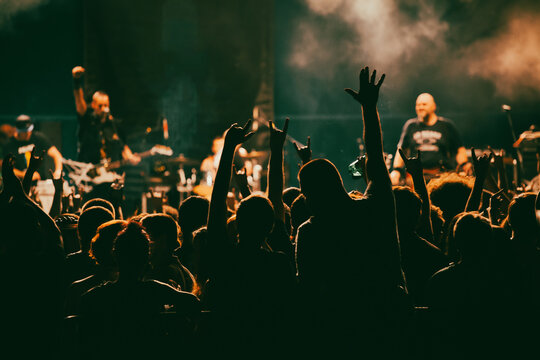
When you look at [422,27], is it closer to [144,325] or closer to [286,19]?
[286,19]

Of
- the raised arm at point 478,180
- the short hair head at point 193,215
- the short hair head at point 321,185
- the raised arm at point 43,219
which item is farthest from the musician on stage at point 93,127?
the short hair head at point 321,185

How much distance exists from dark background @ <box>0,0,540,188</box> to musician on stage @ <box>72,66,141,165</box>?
9.15ft

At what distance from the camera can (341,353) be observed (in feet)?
7.44

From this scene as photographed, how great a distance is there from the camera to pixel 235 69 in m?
12.5

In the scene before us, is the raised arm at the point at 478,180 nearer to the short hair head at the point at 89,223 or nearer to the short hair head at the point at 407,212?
the short hair head at the point at 407,212

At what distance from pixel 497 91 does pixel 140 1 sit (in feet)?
27.0

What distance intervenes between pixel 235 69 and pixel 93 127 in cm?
444

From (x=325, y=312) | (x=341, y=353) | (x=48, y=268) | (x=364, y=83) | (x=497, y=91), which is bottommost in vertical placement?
(x=341, y=353)

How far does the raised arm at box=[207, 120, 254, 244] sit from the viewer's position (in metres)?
2.42

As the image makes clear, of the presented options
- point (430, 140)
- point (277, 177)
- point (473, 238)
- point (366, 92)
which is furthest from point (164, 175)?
point (473, 238)

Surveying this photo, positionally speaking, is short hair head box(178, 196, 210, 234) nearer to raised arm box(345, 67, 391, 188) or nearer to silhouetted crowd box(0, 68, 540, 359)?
silhouetted crowd box(0, 68, 540, 359)

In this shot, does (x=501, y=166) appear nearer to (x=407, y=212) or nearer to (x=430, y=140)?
(x=407, y=212)

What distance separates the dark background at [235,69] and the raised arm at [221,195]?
9.48m

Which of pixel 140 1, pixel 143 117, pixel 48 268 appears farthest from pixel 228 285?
pixel 140 1
